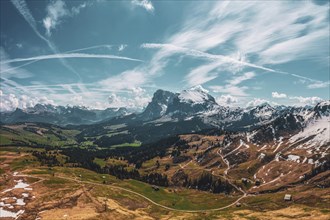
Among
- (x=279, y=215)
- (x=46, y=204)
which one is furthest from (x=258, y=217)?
(x=46, y=204)

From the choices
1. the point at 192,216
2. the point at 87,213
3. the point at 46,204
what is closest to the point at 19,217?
the point at 46,204

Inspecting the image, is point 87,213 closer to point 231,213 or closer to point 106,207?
point 106,207

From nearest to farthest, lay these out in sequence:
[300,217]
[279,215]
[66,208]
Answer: [300,217], [279,215], [66,208]

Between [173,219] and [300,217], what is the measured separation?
243ft

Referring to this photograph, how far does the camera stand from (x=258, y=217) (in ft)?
593

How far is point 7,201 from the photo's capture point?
198m

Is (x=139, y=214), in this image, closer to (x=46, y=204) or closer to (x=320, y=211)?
(x=46, y=204)

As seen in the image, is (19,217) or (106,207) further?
(106,207)

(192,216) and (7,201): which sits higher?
(7,201)

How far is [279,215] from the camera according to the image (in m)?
180

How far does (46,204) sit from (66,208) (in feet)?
52.2

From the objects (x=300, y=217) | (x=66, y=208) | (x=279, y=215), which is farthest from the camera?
(x=66, y=208)

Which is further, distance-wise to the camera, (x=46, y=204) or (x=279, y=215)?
(x=46, y=204)

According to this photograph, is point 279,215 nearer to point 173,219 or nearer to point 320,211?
point 320,211
